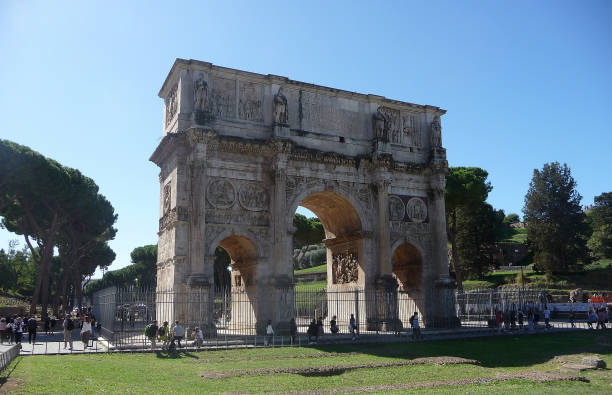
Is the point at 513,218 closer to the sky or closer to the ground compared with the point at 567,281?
closer to the sky

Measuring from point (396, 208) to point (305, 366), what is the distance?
13760 mm

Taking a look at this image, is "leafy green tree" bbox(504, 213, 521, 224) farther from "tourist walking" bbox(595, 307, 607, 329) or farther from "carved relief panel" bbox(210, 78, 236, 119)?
"carved relief panel" bbox(210, 78, 236, 119)

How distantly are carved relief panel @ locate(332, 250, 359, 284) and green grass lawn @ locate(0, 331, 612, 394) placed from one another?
657cm

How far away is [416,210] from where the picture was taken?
85.7ft

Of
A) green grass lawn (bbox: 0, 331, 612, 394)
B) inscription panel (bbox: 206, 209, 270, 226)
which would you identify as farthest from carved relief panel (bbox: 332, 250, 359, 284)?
green grass lawn (bbox: 0, 331, 612, 394)

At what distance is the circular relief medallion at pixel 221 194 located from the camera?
2147 cm

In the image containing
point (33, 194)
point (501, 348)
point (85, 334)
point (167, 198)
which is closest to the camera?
point (501, 348)

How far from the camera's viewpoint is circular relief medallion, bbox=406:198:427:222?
85.0 ft

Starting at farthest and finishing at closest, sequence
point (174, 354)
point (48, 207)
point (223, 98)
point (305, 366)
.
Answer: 1. point (48, 207)
2. point (223, 98)
3. point (174, 354)
4. point (305, 366)

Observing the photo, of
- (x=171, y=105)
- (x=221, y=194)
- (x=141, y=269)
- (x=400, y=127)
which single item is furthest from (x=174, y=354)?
(x=141, y=269)

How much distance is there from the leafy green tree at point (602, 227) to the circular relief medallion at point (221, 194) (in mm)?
45641

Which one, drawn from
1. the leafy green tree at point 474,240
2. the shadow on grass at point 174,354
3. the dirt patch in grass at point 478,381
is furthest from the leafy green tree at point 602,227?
the shadow on grass at point 174,354

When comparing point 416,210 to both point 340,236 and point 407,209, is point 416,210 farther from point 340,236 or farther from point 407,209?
point 340,236

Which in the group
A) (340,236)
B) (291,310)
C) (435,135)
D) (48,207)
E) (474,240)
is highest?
(435,135)
